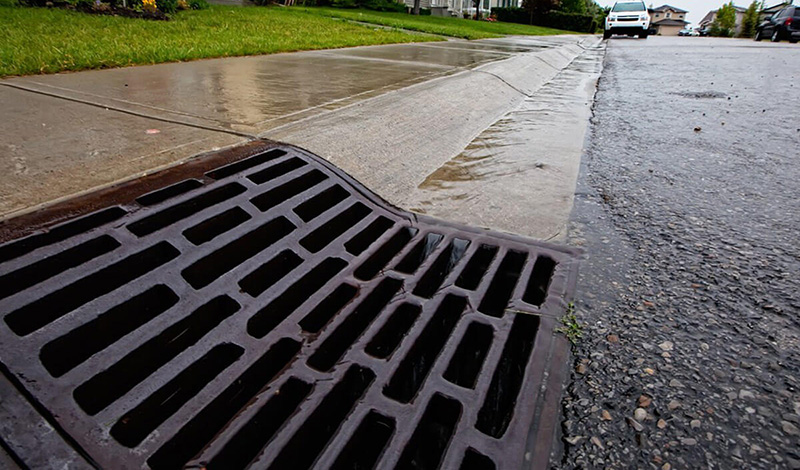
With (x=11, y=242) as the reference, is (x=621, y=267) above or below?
below

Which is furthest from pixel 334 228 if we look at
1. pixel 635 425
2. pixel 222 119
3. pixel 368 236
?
pixel 635 425

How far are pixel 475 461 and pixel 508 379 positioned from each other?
1.01 ft

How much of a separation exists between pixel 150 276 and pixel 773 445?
1641 millimetres

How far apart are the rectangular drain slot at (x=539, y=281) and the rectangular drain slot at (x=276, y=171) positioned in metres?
1.15

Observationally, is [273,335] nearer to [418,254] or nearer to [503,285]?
[418,254]

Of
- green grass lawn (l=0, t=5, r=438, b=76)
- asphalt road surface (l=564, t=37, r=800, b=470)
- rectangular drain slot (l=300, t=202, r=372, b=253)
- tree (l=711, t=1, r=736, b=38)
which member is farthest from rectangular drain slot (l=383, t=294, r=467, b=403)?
tree (l=711, t=1, r=736, b=38)

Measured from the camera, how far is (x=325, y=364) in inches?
52.9

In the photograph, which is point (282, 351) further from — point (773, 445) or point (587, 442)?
point (773, 445)

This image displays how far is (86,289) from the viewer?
140 centimetres

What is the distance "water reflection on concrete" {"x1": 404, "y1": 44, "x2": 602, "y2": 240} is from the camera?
2.17 meters

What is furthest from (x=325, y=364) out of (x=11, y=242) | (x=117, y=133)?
(x=117, y=133)

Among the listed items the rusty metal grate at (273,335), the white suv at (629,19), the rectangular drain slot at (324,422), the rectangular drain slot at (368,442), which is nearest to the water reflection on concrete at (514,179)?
the rusty metal grate at (273,335)

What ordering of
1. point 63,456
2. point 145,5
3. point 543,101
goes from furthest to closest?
point 145,5, point 543,101, point 63,456

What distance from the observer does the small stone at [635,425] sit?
1105 mm
